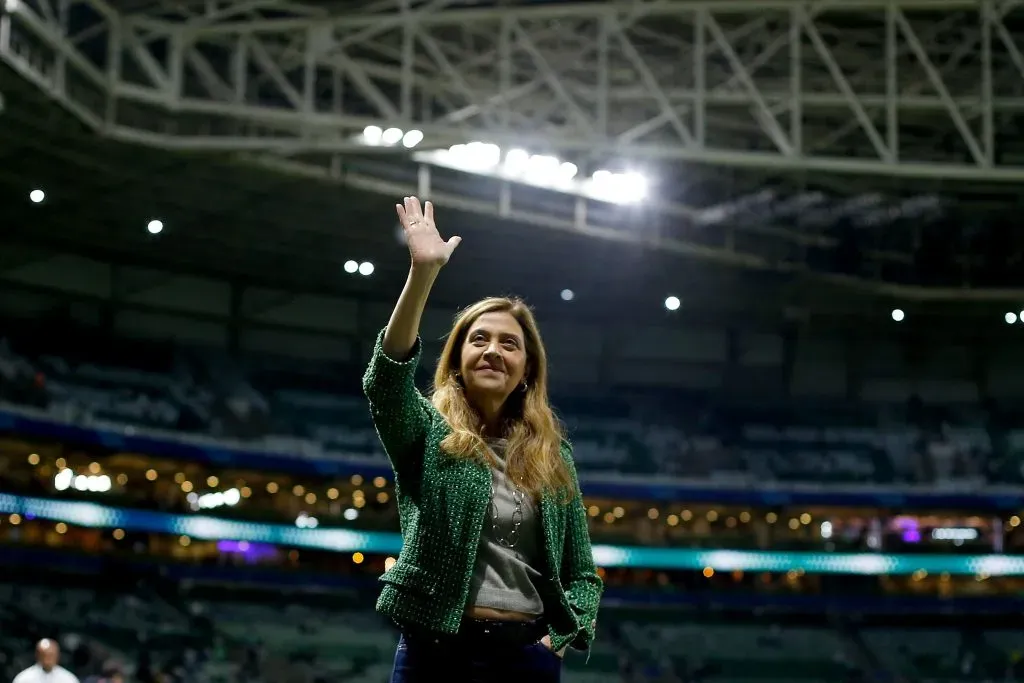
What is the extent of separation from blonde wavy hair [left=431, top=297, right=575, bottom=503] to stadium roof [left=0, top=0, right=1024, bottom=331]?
1514 cm

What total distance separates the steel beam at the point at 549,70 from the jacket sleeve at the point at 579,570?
15.4 meters

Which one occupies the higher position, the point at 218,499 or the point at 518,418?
the point at 218,499

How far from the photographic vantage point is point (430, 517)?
3.53 metres

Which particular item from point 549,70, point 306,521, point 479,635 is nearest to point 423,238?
point 479,635

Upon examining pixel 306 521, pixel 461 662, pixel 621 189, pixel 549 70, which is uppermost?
pixel 549 70

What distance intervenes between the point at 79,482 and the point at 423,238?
2977cm

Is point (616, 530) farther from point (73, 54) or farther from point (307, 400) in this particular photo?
point (73, 54)

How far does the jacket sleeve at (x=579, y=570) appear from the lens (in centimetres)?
376

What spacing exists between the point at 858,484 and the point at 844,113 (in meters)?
12.0

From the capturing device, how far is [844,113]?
85.3 ft

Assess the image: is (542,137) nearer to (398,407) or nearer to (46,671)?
(46,671)

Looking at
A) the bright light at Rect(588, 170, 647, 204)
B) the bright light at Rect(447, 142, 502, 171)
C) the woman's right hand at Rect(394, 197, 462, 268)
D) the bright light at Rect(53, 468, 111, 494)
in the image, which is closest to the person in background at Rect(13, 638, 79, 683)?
the woman's right hand at Rect(394, 197, 462, 268)

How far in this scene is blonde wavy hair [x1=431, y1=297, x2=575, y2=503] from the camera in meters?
3.67

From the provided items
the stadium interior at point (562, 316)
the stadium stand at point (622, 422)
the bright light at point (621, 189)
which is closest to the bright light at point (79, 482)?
the stadium interior at point (562, 316)
